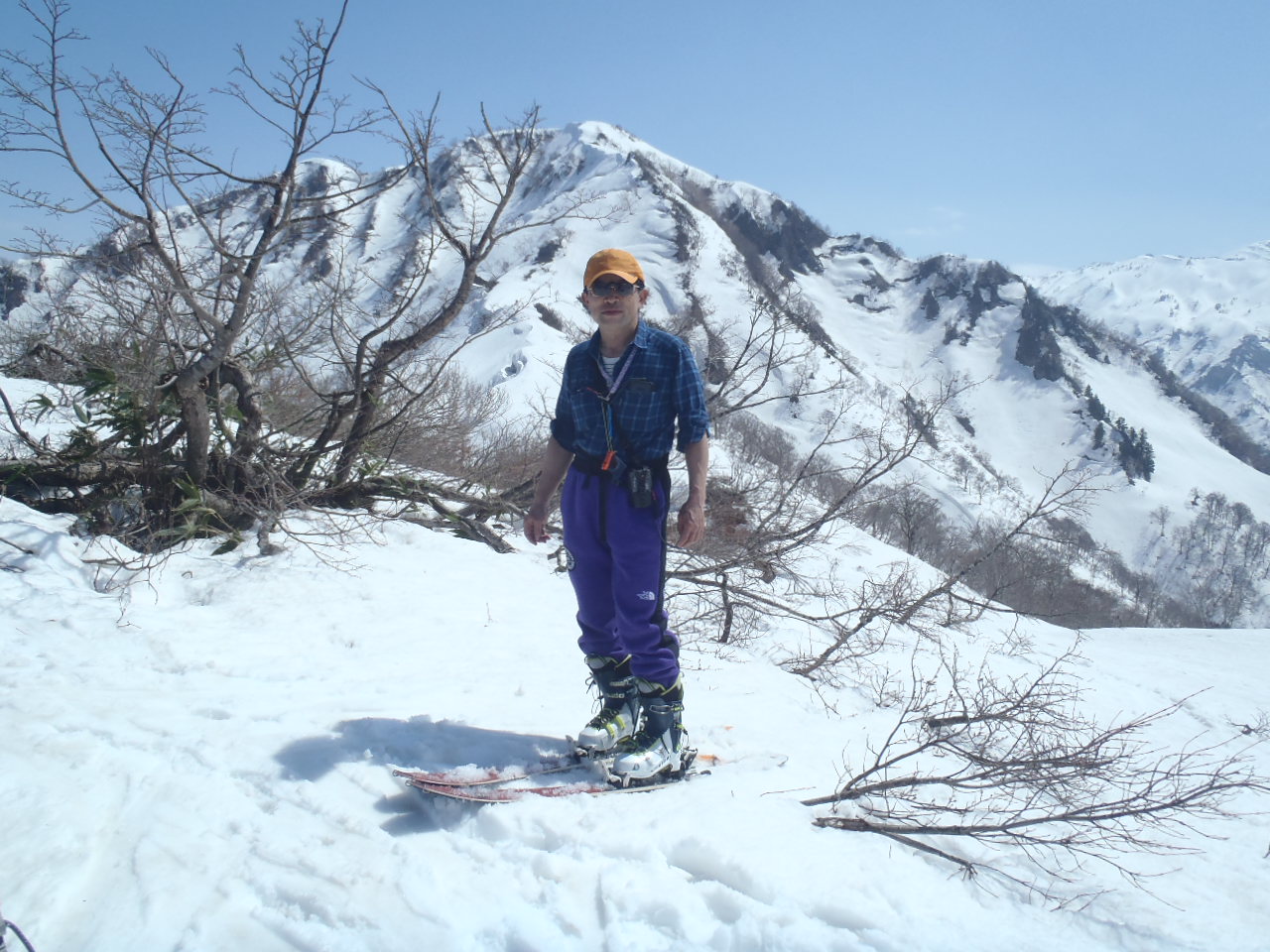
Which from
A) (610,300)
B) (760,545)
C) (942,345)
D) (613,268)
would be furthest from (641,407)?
(942,345)

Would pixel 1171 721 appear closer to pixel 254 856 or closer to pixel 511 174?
pixel 511 174

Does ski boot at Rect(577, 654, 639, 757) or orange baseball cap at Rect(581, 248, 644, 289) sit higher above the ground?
orange baseball cap at Rect(581, 248, 644, 289)

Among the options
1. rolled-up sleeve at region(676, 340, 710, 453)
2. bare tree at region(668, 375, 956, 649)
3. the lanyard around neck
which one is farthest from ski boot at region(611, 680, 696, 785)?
bare tree at region(668, 375, 956, 649)

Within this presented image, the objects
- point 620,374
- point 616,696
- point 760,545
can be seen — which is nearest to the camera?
point 620,374

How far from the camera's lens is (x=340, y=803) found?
2.03 meters

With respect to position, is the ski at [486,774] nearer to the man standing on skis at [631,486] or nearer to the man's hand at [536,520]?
the man standing on skis at [631,486]

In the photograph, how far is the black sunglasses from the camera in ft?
8.21

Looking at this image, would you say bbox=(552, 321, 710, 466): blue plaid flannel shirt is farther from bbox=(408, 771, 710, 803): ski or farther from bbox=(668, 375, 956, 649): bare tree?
bbox=(668, 375, 956, 649): bare tree

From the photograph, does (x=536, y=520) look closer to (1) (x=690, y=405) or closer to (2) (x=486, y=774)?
(1) (x=690, y=405)

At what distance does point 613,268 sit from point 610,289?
79mm

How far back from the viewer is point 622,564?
2549 millimetres

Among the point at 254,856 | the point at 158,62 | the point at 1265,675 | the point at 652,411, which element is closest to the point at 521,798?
the point at 254,856

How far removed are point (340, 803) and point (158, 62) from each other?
4.37m

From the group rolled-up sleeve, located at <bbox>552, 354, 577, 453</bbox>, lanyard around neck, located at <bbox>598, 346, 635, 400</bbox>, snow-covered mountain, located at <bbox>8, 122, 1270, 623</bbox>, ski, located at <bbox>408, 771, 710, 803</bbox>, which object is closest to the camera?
ski, located at <bbox>408, 771, 710, 803</bbox>
